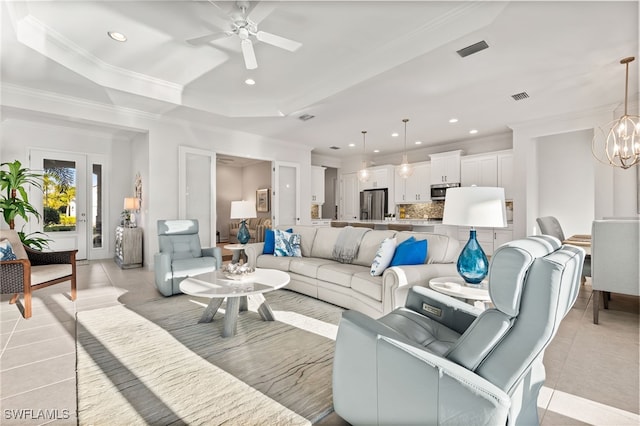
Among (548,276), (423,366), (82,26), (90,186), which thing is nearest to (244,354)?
(423,366)

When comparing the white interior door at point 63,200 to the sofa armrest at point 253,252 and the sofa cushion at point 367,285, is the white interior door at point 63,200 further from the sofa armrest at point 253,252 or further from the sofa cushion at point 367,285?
the sofa cushion at point 367,285

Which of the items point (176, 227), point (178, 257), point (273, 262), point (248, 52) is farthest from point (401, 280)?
point (176, 227)

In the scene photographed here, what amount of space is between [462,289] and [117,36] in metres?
4.34

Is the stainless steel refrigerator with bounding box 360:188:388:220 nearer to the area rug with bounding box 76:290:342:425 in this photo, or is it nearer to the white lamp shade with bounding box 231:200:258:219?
the white lamp shade with bounding box 231:200:258:219

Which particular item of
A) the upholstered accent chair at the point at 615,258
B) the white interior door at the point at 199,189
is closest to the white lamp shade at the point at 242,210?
the white interior door at the point at 199,189

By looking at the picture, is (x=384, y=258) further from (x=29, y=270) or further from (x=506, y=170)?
(x=506, y=170)

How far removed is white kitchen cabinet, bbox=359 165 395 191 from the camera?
838 centimetres

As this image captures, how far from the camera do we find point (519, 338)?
105 centimetres

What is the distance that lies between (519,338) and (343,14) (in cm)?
309

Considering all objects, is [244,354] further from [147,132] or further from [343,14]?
[147,132]

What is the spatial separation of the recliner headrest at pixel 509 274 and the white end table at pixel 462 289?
100 cm

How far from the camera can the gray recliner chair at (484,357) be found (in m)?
1.02

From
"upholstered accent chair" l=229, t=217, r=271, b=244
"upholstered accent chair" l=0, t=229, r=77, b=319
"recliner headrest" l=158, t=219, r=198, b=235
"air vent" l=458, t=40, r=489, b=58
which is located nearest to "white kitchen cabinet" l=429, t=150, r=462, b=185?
"air vent" l=458, t=40, r=489, b=58

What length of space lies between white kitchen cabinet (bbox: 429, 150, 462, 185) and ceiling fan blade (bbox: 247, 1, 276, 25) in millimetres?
5578
